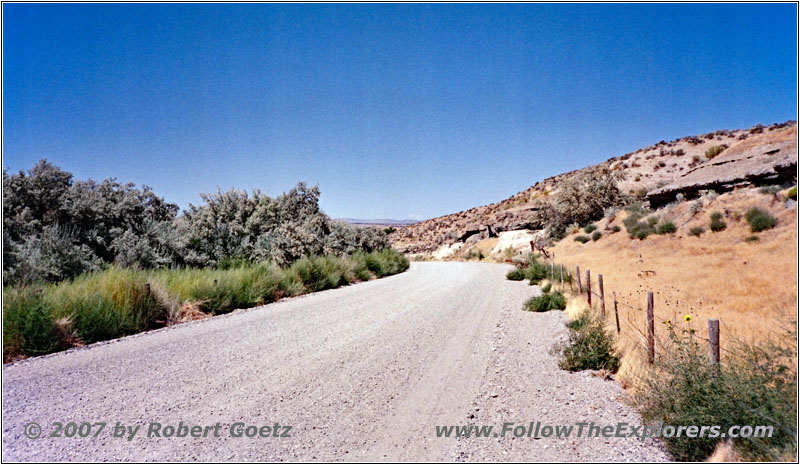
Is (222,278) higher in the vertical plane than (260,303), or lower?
higher

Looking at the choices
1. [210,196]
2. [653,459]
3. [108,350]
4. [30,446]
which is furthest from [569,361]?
[210,196]

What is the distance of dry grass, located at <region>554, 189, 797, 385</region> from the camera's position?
31.4 ft

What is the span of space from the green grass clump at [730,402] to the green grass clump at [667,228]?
26070mm

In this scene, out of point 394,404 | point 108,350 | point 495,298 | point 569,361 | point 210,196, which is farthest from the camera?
point 210,196

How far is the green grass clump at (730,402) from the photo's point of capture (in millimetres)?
3416

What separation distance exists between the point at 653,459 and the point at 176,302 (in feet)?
32.7

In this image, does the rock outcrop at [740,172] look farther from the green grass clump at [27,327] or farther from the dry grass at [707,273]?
the green grass clump at [27,327]

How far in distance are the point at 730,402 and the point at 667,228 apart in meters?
27.3

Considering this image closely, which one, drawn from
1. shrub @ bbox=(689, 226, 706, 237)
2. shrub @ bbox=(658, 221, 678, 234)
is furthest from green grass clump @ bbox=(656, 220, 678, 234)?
shrub @ bbox=(689, 226, 706, 237)

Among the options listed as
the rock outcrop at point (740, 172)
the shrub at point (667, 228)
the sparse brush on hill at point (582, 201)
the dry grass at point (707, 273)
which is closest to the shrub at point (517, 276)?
the dry grass at point (707, 273)

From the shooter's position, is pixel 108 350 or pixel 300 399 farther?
pixel 108 350

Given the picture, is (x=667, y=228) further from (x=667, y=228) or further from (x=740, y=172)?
(x=740, y=172)

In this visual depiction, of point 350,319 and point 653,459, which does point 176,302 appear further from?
point 653,459

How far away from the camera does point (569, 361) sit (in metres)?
6.64
